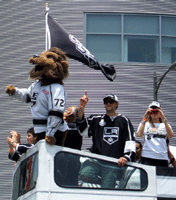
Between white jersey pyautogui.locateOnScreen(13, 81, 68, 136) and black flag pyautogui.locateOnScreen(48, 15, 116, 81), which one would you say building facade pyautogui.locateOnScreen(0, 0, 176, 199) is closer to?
black flag pyautogui.locateOnScreen(48, 15, 116, 81)

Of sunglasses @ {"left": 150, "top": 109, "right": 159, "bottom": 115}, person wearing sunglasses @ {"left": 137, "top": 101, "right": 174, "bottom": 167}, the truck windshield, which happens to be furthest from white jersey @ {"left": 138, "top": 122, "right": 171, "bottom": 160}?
the truck windshield

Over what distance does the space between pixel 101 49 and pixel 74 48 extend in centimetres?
787

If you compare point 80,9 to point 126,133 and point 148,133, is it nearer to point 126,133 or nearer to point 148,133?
point 148,133

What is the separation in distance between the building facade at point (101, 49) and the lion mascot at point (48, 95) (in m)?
8.66

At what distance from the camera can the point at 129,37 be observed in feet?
45.7

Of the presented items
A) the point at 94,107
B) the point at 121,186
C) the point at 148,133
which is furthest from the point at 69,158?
the point at 94,107

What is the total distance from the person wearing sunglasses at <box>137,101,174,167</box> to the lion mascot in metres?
1.78

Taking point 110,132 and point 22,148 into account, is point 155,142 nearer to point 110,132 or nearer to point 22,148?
point 110,132

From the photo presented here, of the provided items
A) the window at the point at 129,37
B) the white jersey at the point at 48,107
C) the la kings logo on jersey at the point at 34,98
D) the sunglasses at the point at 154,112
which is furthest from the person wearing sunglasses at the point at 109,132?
the window at the point at 129,37

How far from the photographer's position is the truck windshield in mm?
4238

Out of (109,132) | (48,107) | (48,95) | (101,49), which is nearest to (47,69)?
(48,95)

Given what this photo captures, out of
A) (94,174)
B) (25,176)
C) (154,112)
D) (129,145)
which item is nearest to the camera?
(94,174)

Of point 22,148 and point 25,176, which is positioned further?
point 22,148

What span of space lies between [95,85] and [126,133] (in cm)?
867
